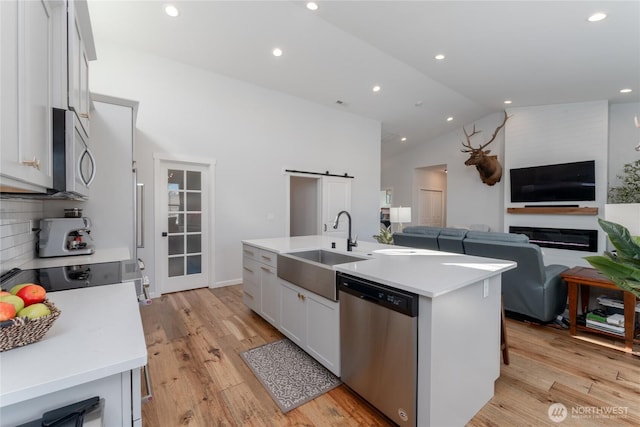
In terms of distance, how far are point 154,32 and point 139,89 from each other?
78 centimetres

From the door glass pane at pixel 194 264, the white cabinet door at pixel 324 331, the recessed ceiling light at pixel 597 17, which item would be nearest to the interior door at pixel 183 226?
the door glass pane at pixel 194 264

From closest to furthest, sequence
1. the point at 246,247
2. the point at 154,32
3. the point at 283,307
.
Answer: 1. the point at 283,307
2. the point at 246,247
3. the point at 154,32

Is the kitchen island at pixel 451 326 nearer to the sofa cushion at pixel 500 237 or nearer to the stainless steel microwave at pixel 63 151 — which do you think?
the sofa cushion at pixel 500 237

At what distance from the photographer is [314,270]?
2125 millimetres

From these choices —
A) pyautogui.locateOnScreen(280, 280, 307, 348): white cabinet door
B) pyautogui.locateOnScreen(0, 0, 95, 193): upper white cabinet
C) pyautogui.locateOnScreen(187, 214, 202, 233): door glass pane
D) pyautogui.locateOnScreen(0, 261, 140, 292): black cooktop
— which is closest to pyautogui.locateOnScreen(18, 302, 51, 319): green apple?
pyautogui.locateOnScreen(0, 0, 95, 193): upper white cabinet

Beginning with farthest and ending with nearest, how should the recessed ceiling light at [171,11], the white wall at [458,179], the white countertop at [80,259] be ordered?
the white wall at [458,179]
the recessed ceiling light at [171,11]
the white countertop at [80,259]

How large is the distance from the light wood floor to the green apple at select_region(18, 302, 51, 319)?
1259 millimetres

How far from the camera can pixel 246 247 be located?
3244 mm

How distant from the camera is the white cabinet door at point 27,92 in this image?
0.80 metres

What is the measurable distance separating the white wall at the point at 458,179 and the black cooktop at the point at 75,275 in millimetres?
7342

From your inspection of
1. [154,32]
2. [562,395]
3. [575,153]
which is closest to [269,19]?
[154,32]

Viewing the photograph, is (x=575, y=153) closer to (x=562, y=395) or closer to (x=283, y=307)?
(x=562, y=395)

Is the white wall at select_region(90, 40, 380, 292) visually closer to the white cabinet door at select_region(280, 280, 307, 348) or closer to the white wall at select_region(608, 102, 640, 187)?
the white cabinet door at select_region(280, 280, 307, 348)

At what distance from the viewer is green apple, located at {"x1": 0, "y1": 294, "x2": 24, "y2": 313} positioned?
821 mm
